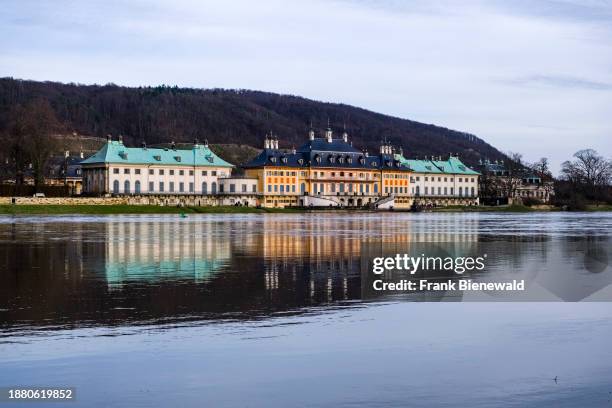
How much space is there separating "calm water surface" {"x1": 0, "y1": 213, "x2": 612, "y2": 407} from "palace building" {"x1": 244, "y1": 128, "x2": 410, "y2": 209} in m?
105

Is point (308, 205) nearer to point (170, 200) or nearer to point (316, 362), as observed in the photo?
point (170, 200)

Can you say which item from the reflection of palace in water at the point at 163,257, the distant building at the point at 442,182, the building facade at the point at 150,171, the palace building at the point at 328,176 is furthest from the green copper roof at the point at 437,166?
the reflection of palace in water at the point at 163,257

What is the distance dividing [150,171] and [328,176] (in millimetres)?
28968

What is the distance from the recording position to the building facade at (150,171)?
390 feet

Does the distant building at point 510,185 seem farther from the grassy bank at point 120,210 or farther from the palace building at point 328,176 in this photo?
the grassy bank at point 120,210

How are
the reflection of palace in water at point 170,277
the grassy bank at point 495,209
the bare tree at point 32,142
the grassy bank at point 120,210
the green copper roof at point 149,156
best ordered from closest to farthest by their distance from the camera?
the reflection of palace in water at point 170,277
the grassy bank at point 120,210
the bare tree at point 32,142
the green copper roof at point 149,156
the grassy bank at point 495,209

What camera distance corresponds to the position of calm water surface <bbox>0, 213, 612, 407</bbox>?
38.2ft

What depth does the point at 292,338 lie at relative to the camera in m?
14.9

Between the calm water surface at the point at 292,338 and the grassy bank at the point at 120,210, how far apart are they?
65727mm

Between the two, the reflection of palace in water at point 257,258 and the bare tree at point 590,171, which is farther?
the bare tree at point 590,171

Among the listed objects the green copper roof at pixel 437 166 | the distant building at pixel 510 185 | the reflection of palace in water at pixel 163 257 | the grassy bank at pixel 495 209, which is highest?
the green copper roof at pixel 437 166

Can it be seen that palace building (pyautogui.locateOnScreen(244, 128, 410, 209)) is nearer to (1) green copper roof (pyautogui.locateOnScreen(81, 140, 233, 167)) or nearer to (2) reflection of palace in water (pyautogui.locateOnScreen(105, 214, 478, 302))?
(1) green copper roof (pyautogui.locateOnScreen(81, 140, 233, 167))

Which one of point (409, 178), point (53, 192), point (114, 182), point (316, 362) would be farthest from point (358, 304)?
point (409, 178)

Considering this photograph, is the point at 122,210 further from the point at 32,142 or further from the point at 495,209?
the point at 495,209
